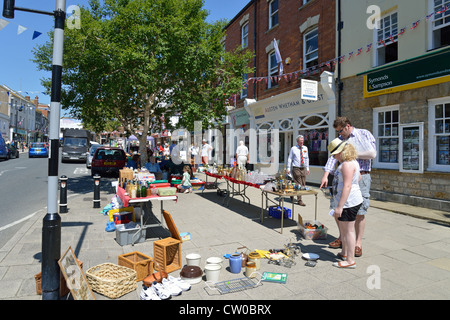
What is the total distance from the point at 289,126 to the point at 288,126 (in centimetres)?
11

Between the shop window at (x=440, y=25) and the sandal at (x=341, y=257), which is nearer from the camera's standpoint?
the sandal at (x=341, y=257)

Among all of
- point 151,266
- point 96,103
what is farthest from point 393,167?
point 96,103

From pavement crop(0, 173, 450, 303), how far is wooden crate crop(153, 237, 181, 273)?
16 cm

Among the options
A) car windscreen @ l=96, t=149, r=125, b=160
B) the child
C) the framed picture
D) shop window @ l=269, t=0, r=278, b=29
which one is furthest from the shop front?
the framed picture

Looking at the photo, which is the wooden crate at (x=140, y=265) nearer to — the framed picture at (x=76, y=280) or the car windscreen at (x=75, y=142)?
the framed picture at (x=76, y=280)

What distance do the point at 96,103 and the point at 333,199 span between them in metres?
9.63

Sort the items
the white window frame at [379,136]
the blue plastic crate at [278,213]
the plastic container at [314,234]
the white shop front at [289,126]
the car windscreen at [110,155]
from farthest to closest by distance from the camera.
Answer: the car windscreen at [110,155], the white shop front at [289,126], the white window frame at [379,136], the blue plastic crate at [278,213], the plastic container at [314,234]

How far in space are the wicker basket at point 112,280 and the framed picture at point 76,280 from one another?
23cm

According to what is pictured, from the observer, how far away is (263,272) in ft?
13.7

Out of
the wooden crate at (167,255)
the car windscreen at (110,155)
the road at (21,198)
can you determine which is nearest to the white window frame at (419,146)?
the wooden crate at (167,255)

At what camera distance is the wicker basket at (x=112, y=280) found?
3.46 m

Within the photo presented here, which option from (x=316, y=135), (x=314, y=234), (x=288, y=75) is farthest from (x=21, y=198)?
(x=288, y=75)

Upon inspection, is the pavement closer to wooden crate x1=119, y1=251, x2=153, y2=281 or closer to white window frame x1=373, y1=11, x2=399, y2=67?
wooden crate x1=119, y1=251, x2=153, y2=281
